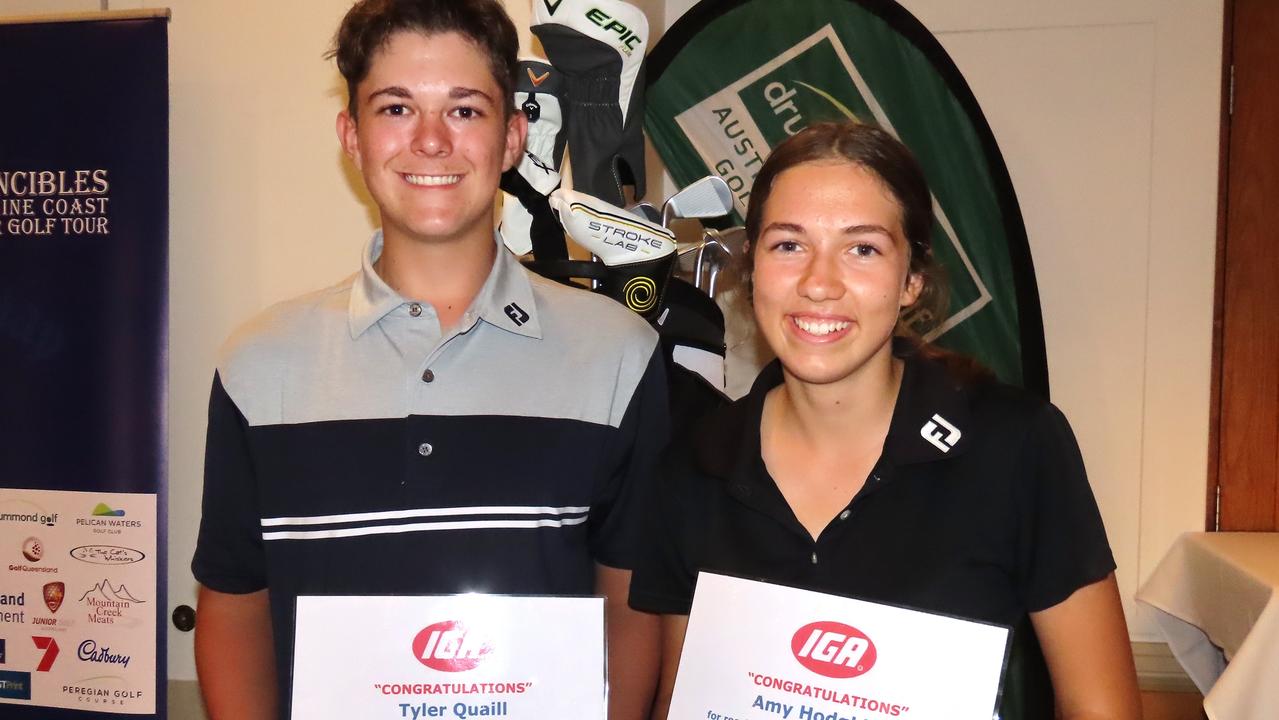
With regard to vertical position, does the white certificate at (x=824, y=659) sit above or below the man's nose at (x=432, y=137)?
below

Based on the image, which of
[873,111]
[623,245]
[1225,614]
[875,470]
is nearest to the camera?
[875,470]

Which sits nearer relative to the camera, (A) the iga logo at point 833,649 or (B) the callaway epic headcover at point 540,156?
(A) the iga logo at point 833,649

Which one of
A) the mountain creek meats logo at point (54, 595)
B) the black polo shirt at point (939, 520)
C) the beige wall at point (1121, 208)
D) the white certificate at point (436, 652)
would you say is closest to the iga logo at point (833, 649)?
the black polo shirt at point (939, 520)

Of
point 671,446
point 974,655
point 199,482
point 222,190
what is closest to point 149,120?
point 222,190

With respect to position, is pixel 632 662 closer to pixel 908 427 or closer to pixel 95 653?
pixel 908 427

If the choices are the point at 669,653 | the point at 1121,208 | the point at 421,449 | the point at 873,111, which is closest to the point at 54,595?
the point at 421,449

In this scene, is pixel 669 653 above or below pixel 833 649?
below

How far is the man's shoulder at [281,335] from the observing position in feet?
5.73

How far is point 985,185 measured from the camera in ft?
12.0

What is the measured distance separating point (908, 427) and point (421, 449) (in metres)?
0.80

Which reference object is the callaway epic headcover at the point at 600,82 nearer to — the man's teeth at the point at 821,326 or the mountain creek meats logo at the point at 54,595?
the man's teeth at the point at 821,326

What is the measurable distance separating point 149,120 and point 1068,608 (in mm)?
2929

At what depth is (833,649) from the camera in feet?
4.48

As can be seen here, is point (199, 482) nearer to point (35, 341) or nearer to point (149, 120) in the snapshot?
point (35, 341)
